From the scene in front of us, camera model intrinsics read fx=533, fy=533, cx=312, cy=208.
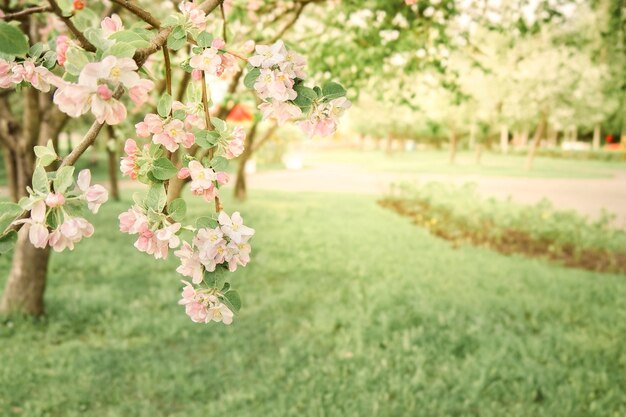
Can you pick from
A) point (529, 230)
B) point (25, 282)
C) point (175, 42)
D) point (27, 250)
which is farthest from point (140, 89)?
point (529, 230)

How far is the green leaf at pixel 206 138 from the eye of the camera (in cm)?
147

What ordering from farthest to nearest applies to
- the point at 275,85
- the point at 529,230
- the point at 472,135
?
the point at 472,135
the point at 529,230
the point at 275,85

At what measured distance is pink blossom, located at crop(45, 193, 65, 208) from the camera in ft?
4.10

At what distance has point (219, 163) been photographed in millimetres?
1458

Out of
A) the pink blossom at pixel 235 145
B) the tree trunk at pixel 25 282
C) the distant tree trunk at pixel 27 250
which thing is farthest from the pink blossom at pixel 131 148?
the tree trunk at pixel 25 282

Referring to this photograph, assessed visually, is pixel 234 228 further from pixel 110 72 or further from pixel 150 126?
pixel 110 72

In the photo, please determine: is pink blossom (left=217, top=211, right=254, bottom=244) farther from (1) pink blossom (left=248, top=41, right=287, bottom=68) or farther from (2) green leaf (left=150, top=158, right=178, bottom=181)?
(1) pink blossom (left=248, top=41, right=287, bottom=68)

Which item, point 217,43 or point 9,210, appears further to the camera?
point 217,43

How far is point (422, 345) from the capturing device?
5051mm

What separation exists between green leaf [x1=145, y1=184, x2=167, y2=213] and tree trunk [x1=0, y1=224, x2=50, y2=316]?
470cm

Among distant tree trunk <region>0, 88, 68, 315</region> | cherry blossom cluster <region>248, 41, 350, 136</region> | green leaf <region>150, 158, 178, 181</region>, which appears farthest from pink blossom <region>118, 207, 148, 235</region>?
distant tree trunk <region>0, 88, 68, 315</region>

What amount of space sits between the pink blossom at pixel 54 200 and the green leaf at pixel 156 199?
21 centimetres

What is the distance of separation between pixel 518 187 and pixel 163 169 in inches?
835

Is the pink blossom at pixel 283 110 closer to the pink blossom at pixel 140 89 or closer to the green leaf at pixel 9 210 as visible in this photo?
the pink blossom at pixel 140 89
